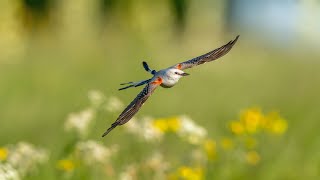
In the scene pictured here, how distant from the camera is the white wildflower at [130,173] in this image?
9.55ft

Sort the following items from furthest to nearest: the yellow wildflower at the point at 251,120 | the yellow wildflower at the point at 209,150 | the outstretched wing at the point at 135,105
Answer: the yellow wildflower at the point at 251,120, the yellow wildflower at the point at 209,150, the outstretched wing at the point at 135,105

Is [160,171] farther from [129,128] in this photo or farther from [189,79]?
[189,79]

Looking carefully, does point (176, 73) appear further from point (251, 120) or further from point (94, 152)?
point (251, 120)

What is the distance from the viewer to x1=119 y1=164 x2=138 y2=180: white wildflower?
2912 mm

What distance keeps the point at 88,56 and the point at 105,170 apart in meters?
6.24

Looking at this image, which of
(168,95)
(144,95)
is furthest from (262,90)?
(144,95)

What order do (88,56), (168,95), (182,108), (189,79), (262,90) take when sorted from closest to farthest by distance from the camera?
(182,108) < (168,95) < (262,90) < (189,79) < (88,56)

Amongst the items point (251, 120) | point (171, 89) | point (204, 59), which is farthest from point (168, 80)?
point (171, 89)

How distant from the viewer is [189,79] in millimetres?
7816

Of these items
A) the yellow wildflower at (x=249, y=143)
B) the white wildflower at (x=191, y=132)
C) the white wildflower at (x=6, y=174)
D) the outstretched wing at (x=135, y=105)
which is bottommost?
the outstretched wing at (x=135, y=105)

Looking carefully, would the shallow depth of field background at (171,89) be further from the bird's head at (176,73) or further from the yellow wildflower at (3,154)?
the bird's head at (176,73)

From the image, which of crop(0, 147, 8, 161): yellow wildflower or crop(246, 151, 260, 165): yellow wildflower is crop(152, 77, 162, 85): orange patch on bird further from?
crop(246, 151, 260, 165): yellow wildflower

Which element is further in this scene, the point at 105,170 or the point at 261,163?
the point at 261,163

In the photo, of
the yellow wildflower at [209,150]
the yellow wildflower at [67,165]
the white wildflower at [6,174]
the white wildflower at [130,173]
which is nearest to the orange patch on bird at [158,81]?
the white wildflower at [6,174]
